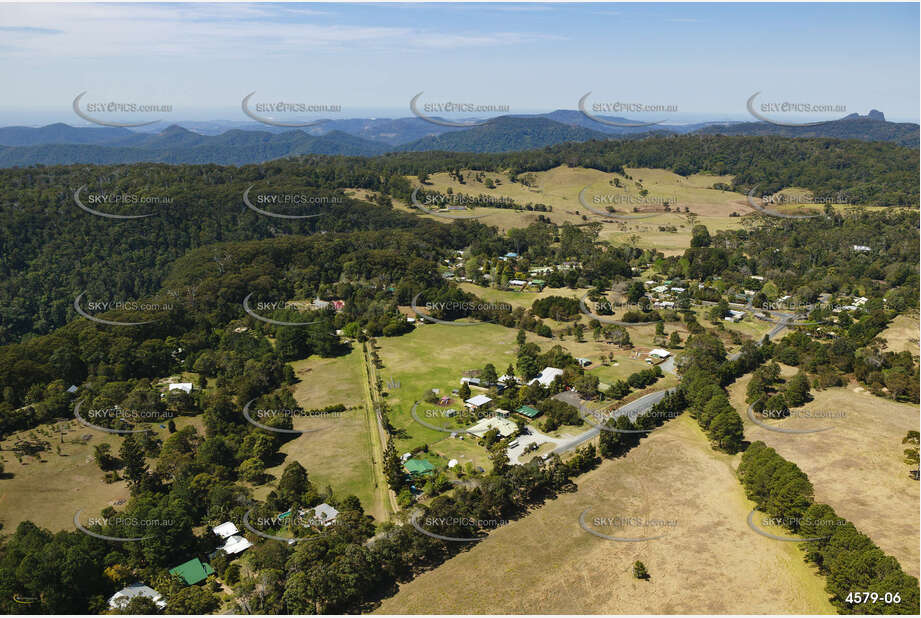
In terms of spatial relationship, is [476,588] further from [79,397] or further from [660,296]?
[660,296]

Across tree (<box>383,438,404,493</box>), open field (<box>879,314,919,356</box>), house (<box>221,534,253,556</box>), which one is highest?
open field (<box>879,314,919,356</box>)

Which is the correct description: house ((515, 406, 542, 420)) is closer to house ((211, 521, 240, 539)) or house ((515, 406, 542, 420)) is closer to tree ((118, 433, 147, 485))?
house ((211, 521, 240, 539))

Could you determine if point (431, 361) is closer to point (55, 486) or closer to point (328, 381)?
point (328, 381)

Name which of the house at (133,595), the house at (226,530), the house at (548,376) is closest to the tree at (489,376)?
the house at (548,376)

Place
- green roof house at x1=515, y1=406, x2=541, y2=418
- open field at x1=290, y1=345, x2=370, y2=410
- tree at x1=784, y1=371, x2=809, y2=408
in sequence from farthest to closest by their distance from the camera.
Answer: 1. open field at x1=290, y1=345, x2=370, y2=410
2. tree at x1=784, y1=371, x2=809, y2=408
3. green roof house at x1=515, y1=406, x2=541, y2=418

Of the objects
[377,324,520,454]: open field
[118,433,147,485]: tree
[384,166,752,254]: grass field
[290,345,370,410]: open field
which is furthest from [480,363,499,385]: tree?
[384,166,752,254]: grass field
